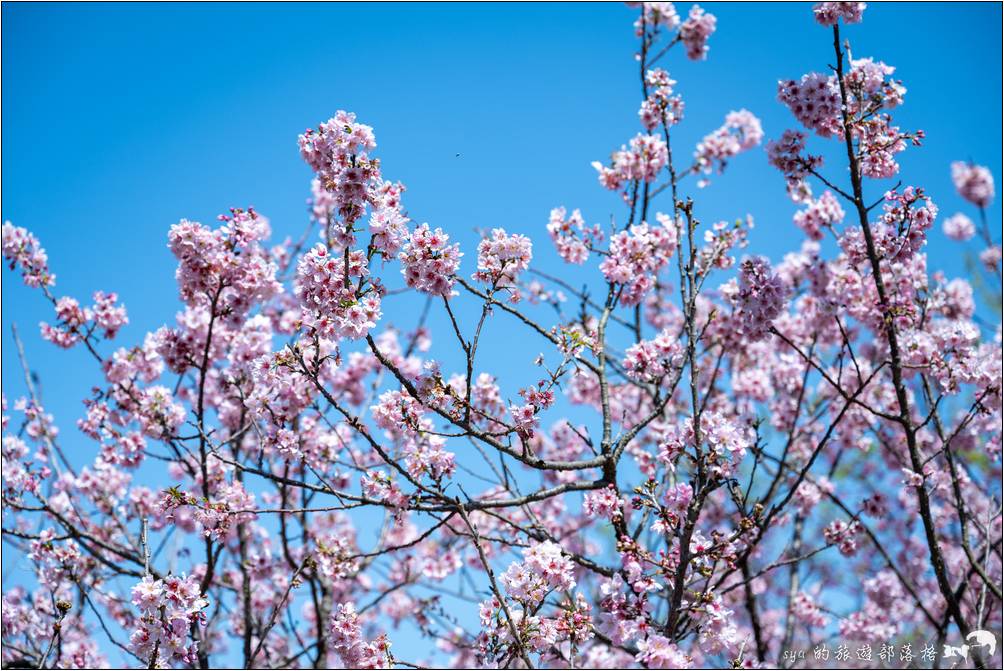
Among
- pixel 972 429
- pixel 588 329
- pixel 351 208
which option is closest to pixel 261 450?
pixel 351 208

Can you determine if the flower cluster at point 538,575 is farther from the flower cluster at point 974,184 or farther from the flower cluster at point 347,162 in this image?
the flower cluster at point 974,184

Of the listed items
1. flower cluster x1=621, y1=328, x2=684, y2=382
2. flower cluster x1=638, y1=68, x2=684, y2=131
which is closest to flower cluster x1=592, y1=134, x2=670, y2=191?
flower cluster x1=638, y1=68, x2=684, y2=131

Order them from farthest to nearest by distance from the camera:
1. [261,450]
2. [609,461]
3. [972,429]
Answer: [972,429]
[261,450]
[609,461]

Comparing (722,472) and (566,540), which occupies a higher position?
(566,540)

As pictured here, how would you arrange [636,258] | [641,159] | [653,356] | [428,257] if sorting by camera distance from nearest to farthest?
[428,257], [653,356], [636,258], [641,159]

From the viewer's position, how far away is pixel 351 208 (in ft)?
13.1

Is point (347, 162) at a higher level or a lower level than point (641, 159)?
lower

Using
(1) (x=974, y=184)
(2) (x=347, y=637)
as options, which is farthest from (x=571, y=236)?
(1) (x=974, y=184)

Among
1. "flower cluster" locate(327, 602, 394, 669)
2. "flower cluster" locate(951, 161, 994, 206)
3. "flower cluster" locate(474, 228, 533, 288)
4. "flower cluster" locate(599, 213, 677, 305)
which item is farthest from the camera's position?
"flower cluster" locate(951, 161, 994, 206)

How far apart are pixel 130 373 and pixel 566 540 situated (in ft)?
15.3

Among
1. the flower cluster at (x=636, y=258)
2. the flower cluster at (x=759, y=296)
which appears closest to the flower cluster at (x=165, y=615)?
the flower cluster at (x=636, y=258)

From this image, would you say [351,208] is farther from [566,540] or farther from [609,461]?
[566,540]

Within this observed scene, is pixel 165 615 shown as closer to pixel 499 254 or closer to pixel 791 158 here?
pixel 499 254

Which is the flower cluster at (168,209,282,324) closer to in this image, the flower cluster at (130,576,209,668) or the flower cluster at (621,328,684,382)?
the flower cluster at (130,576,209,668)
